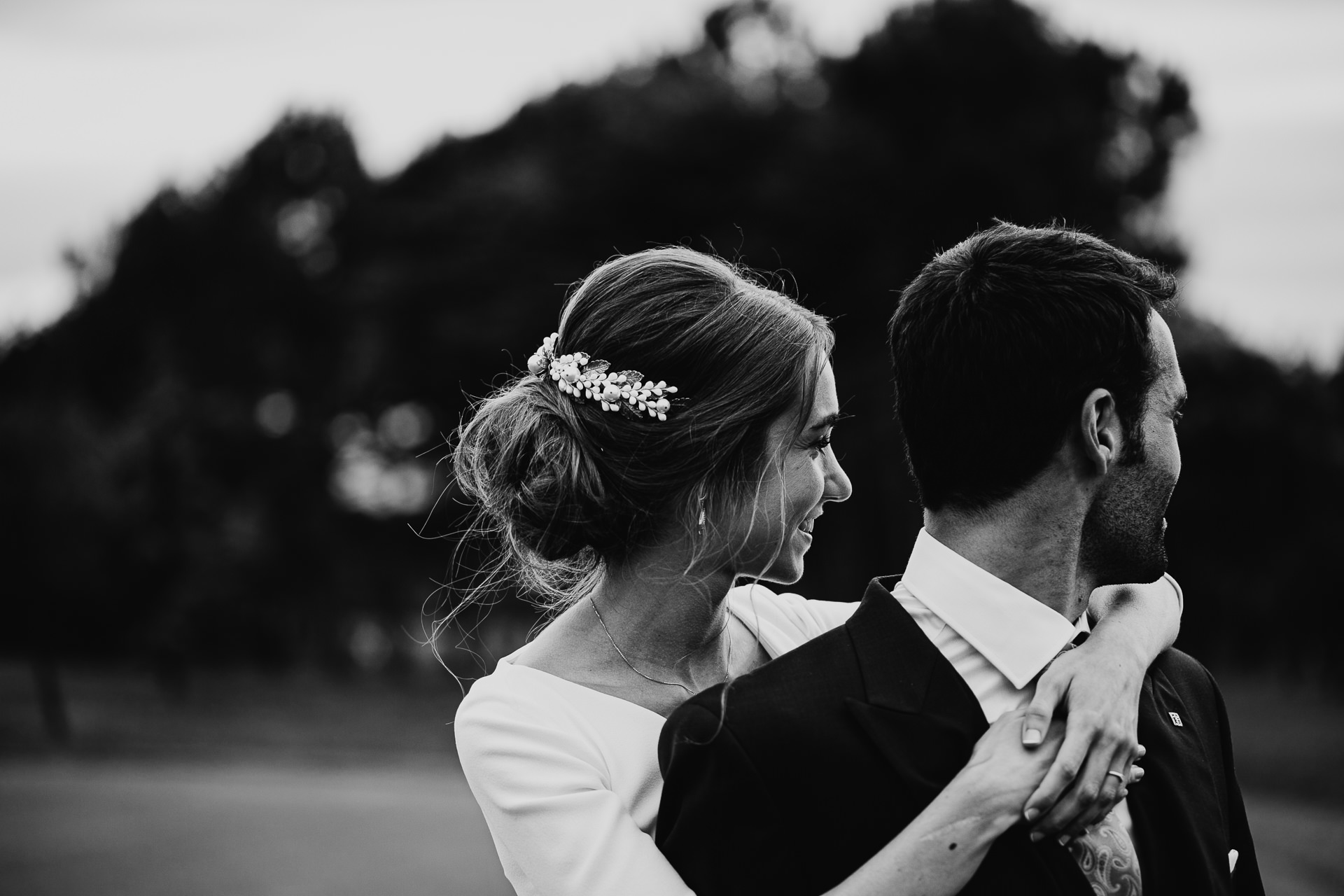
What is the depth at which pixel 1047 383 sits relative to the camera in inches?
87.0

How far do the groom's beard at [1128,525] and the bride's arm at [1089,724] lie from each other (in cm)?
16

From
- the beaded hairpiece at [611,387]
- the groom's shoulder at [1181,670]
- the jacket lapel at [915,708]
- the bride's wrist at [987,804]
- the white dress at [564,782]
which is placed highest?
the beaded hairpiece at [611,387]

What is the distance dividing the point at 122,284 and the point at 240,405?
17.6ft

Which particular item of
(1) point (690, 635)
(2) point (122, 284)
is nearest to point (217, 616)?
(2) point (122, 284)

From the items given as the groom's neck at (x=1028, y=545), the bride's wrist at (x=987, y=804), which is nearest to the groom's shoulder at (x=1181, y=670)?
the groom's neck at (x=1028, y=545)

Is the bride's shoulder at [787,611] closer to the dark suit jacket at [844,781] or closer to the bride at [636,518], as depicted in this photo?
the bride at [636,518]

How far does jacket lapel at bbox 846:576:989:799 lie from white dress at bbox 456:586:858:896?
489 mm

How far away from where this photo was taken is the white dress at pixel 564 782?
8.03 feet

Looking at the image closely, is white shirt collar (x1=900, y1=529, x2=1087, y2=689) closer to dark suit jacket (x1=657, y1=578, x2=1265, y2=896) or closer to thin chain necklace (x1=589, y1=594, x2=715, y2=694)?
dark suit jacket (x1=657, y1=578, x2=1265, y2=896)

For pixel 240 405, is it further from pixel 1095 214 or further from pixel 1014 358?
pixel 1014 358

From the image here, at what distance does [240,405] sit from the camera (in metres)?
34.0

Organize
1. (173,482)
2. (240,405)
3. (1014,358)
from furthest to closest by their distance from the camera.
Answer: (240,405) → (173,482) → (1014,358)

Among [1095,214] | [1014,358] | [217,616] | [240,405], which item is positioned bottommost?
[217,616]

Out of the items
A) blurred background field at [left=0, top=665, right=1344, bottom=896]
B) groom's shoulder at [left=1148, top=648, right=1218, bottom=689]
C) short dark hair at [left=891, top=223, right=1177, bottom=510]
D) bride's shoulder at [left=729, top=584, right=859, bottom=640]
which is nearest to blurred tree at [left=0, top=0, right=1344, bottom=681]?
blurred background field at [left=0, top=665, right=1344, bottom=896]
